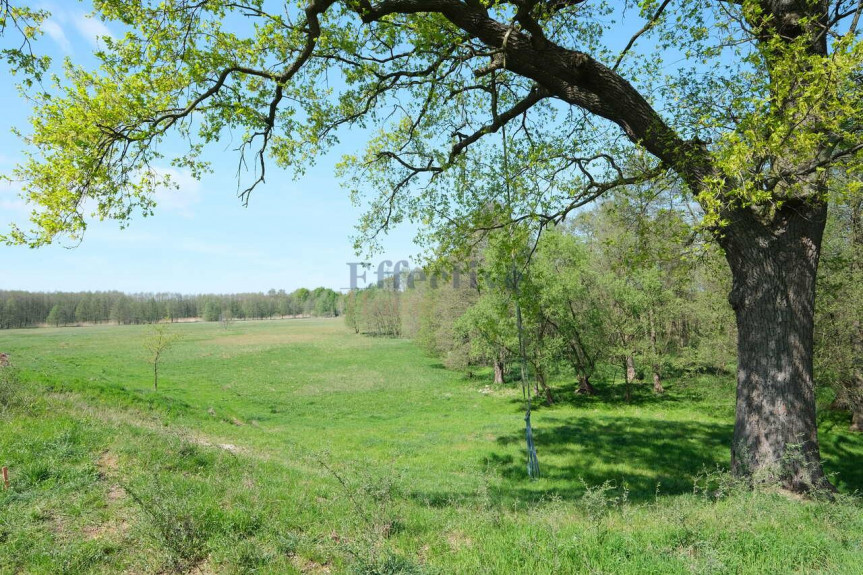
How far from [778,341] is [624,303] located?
17.2 m

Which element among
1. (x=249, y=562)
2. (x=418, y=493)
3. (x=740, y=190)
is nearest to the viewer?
(x=249, y=562)

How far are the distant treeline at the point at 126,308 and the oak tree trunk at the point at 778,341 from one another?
124 meters

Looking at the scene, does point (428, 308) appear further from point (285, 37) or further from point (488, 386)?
point (285, 37)

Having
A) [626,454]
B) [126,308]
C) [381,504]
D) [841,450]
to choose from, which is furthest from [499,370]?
[126,308]

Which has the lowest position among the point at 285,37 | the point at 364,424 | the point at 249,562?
the point at 364,424

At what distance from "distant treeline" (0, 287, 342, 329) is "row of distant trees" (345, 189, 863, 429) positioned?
364 ft

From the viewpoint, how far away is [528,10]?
6066 mm

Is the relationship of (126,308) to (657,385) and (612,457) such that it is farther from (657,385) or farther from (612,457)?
(612,457)

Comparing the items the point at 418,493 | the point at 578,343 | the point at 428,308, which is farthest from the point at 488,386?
the point at 418,493

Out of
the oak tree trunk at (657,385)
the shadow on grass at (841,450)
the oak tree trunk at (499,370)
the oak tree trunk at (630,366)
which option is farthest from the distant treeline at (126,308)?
the shadow on grass at (841,450)

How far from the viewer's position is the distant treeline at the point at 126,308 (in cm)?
12625

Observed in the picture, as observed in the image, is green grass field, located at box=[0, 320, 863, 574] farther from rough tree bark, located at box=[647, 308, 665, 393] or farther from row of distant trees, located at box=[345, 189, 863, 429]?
rough tree bark, located at box=[647, 308, 665, 393]

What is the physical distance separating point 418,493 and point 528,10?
8183 millimetres

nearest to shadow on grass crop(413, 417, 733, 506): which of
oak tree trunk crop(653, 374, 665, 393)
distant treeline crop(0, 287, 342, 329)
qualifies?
oak tree trunk crop(653, 374, 665, 393)
